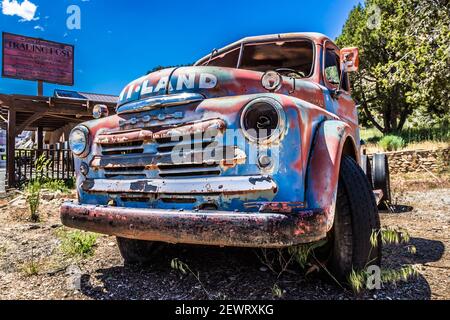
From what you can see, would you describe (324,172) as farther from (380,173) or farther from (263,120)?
(380,173)

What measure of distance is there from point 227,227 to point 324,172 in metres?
0.62

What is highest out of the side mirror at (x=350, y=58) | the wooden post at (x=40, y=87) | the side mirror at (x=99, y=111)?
the wooden post at (x=40, y=87)

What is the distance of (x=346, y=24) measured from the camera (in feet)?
65.4

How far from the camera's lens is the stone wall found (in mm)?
10887

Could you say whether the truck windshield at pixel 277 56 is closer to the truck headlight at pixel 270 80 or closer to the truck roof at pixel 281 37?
the truck roof at pixel 281 37

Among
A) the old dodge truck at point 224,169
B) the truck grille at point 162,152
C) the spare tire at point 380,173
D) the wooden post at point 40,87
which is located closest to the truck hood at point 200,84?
the old dodge truck at point 224,169

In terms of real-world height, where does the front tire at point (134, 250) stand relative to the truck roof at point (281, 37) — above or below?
below

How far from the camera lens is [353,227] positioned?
2.17 m

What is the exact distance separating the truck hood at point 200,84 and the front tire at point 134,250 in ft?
3.91

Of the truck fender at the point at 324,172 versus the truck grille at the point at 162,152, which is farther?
the truck grille at the point at 162,152

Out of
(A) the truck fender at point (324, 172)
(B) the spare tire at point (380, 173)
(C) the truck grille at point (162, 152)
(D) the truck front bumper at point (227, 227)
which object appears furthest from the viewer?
(B) the spare tire at point (380, 173)

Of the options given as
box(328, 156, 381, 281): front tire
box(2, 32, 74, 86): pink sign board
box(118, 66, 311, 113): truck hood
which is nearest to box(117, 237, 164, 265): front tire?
box(118, 66, 311, 113): truck hood

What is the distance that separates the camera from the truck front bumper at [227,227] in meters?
1.81
